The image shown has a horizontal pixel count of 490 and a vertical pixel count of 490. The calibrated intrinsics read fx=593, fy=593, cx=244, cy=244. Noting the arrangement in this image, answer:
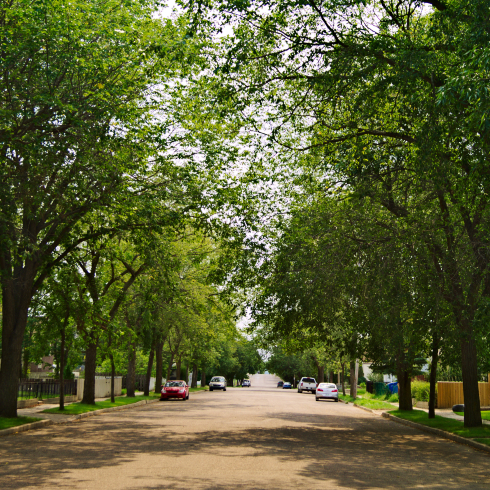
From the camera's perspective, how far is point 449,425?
65.6 feet

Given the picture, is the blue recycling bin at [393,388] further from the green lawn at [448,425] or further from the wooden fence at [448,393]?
the green lawn at [448,425]

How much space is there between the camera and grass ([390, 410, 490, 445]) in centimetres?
1700

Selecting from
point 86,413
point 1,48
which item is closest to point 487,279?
Answer: point 1,48

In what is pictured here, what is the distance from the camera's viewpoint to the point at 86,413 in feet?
79.0

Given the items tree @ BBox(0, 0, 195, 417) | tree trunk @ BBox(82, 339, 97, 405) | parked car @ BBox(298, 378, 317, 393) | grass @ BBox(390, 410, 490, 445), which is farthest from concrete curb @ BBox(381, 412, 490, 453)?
parked car @ BBox(298, 378, 317, 393)

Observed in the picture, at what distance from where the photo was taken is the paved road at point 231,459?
8.96 meters

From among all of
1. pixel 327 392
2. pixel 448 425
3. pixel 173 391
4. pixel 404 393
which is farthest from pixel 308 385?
pixel 448 425

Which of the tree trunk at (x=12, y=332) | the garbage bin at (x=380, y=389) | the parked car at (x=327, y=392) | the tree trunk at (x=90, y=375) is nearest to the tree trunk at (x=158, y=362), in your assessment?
the parked car at (x=327, y=392)

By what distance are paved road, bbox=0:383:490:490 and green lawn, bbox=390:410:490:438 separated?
36.7 inches

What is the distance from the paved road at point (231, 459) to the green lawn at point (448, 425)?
3.06ft

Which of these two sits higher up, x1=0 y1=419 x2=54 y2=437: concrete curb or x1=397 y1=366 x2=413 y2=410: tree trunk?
x1=397 y1=366 x2=413 y2=410: tree trunk

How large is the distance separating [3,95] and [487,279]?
1282 cm

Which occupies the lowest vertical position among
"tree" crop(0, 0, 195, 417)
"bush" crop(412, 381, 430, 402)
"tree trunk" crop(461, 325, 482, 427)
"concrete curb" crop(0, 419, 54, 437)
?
"concrete curb" crop(0, 419, 54, 437)

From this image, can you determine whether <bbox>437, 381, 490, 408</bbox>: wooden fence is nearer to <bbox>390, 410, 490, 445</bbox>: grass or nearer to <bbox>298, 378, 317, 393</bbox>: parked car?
<bbox>390, 410, 490, 445</bbox>: grass
